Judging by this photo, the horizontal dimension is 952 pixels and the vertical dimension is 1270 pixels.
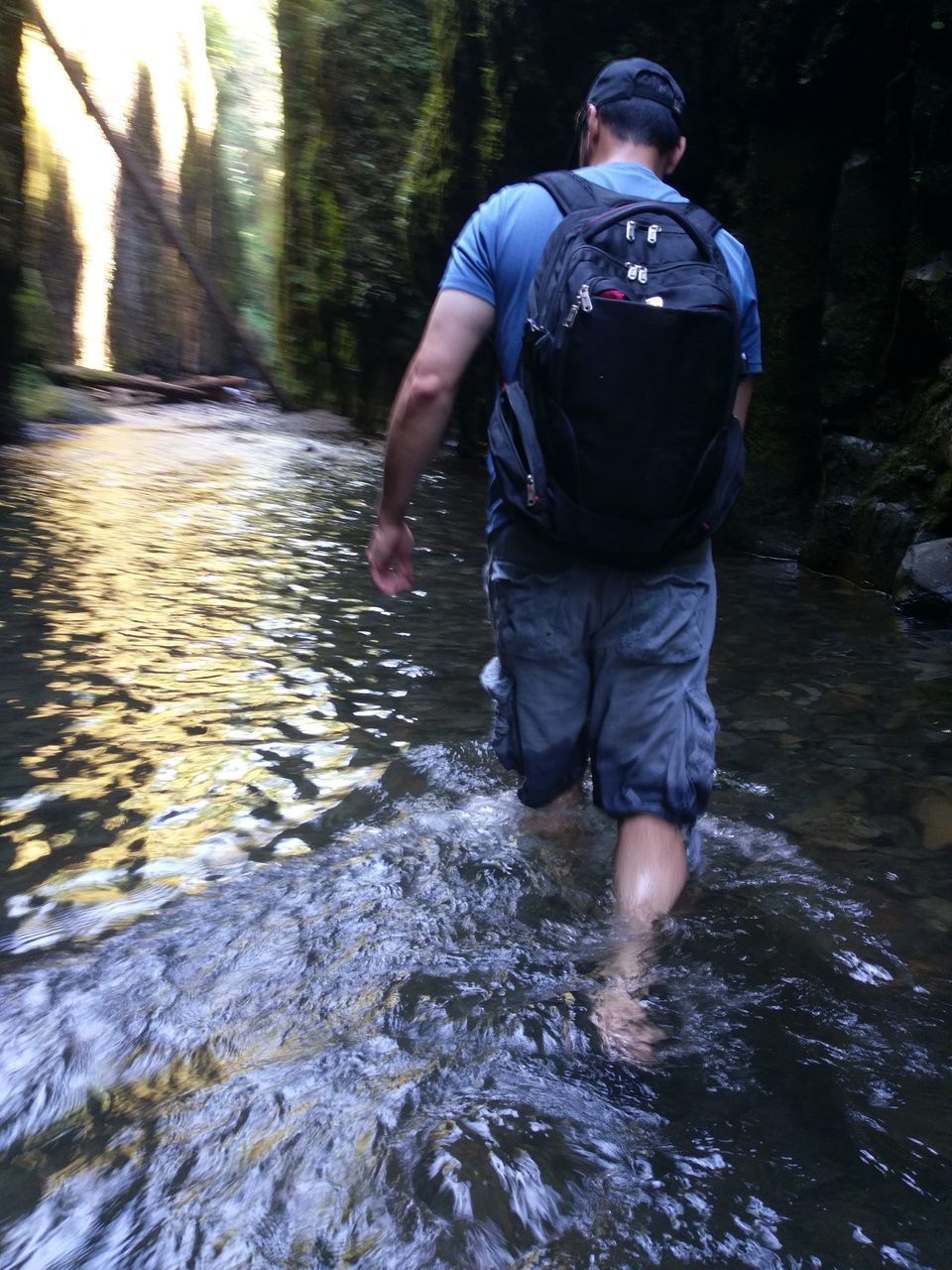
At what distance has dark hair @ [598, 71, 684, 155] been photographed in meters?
2.33

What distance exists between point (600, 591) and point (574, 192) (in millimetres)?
808

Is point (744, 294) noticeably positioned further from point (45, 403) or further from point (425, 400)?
point (45, 403)

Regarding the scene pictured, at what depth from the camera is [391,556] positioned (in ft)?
8.22

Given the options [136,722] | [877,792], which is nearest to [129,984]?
[136,722]

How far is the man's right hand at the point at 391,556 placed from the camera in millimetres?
2480

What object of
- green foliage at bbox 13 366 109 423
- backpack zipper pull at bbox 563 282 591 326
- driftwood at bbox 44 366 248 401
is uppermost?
backpack zipper pull at bbox 563 282 591 326

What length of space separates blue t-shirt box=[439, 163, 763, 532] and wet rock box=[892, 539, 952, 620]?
13.0 feet

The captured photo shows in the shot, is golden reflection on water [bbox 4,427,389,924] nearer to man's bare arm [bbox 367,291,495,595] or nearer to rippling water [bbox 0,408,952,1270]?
rippling water [bbox 0,408,952,1270]

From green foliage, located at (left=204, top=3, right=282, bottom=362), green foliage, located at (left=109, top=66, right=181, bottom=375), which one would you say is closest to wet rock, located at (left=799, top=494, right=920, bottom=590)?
green foliage, located at (left=109, top=66, right=181, bottom=375)

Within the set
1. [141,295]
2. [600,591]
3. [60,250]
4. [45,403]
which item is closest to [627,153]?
[600,591]

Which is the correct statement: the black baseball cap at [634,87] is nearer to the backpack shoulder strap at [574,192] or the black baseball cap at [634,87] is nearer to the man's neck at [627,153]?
the man's neck at [627,153]

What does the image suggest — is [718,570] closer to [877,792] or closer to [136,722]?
[877,792]

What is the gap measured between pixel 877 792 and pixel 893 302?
4650mm

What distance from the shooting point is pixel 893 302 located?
716 centimetres
